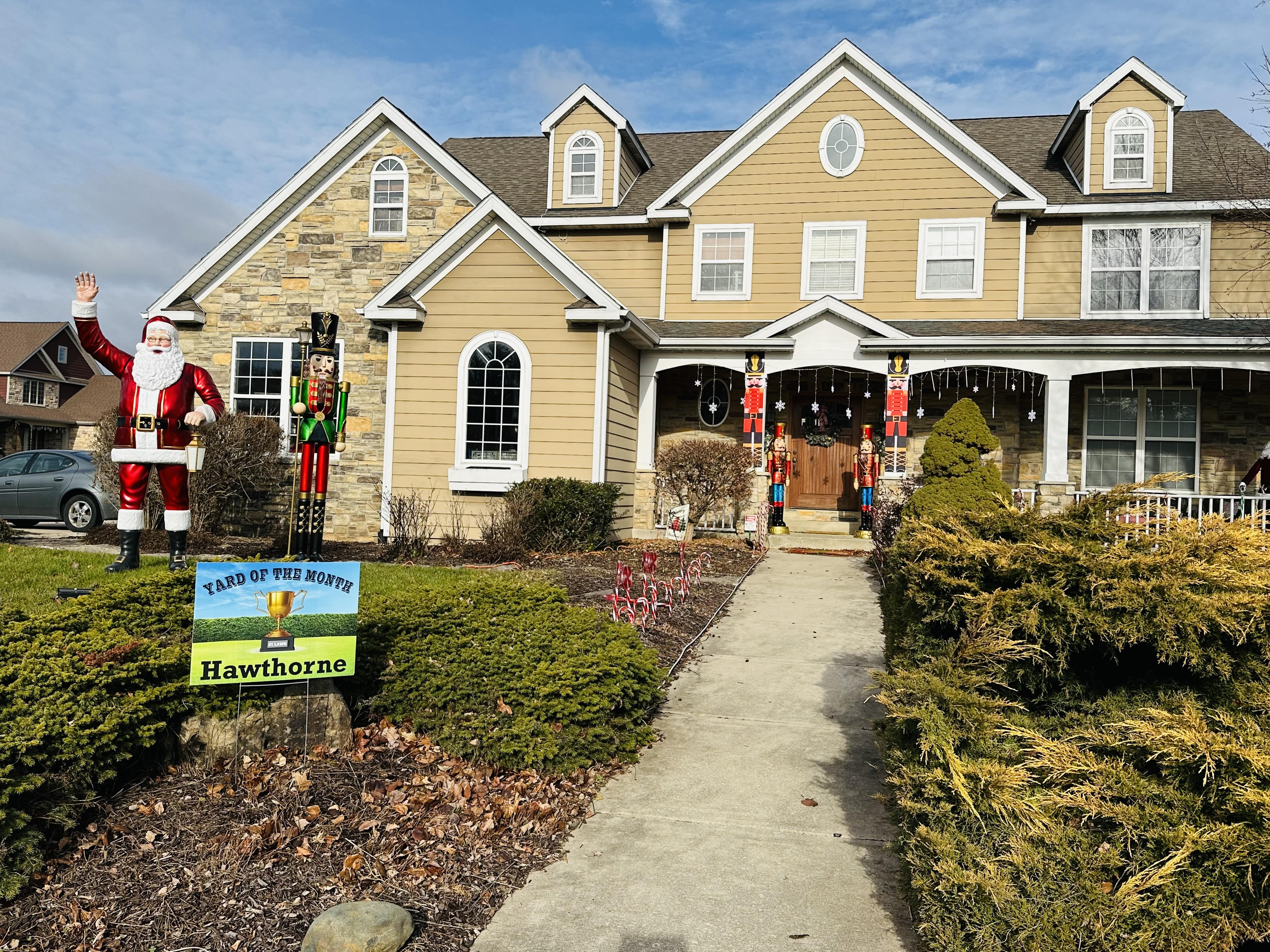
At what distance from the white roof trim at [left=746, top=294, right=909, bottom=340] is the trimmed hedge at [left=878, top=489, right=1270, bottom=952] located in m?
11.0

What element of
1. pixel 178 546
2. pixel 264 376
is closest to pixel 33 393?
pixel 264 376

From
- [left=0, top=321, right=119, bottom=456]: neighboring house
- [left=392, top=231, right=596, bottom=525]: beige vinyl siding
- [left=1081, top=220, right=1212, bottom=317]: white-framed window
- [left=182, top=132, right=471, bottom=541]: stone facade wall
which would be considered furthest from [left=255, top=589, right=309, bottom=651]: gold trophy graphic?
[left=0, top=321, right=119, bottom=456]: neighboring house

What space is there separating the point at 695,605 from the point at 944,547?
17.7ft

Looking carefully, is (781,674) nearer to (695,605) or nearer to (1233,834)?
(695,605)

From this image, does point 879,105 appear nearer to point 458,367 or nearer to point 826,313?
point 826,313

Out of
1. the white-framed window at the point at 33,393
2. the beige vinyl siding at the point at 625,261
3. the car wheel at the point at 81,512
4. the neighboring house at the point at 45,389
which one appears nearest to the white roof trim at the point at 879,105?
the beige vinyl siding at the point at 625,261

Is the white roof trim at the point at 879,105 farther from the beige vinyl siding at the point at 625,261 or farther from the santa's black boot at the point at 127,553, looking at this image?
the santa's black boot at the point at 127,553

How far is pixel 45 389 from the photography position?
46781mm

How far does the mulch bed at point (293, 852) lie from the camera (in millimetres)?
3365

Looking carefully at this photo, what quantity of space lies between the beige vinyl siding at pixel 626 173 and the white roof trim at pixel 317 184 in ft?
11.6

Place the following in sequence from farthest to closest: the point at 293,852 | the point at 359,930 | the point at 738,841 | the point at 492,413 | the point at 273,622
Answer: the point at 492,413, the point at 273,622, the point at 738,841, the point at 293,852, the point at 359,930

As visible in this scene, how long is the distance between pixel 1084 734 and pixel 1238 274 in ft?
51.2

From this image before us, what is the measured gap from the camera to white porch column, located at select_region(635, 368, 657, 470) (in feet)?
52.5

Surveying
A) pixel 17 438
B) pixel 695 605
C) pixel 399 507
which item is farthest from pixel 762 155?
pixel 17 438
